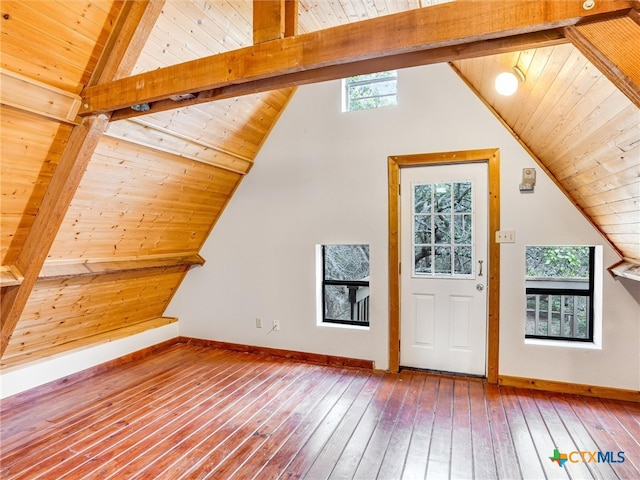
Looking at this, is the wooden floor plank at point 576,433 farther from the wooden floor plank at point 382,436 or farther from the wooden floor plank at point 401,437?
the wooden floor plank at point 382,436

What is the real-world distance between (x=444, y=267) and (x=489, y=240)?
18.7 inches

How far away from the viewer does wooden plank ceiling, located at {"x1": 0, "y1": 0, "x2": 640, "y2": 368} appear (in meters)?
1.82

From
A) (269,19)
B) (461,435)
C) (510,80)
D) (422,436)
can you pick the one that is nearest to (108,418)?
(422,436)

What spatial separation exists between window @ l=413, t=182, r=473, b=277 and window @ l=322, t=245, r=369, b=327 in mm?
653

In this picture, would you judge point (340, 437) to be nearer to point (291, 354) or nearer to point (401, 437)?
point (401, 437)

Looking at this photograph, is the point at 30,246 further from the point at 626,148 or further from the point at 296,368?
the point at 626,148

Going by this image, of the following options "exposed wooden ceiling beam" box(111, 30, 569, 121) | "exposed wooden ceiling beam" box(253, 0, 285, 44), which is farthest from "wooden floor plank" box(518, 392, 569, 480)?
"exposed wooden ceiling beam" box(253, 0, 285, 44)

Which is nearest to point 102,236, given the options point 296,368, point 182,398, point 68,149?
point 68,149

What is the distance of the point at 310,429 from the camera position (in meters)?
2.51

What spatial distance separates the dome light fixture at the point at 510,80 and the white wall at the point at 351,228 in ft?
2.81

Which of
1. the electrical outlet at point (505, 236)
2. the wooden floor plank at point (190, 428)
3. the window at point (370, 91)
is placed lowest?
the wooden floor plank at point (190, 428)

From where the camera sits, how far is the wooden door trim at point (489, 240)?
3.20m

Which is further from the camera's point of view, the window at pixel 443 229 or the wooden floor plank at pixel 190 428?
the window at pixel 443 229

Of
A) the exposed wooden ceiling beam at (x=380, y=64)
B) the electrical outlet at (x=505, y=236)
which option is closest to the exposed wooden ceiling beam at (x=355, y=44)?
the exposed wooden ceiling beam at (x=380, y=64)
